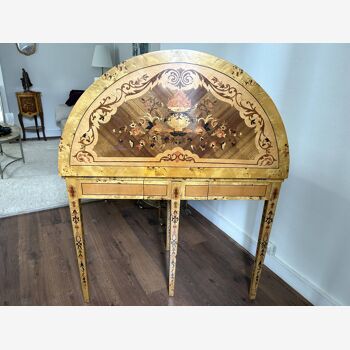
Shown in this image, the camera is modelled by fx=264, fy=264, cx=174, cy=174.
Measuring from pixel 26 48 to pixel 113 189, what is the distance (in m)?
4.58

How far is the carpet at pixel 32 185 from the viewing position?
2.59 m

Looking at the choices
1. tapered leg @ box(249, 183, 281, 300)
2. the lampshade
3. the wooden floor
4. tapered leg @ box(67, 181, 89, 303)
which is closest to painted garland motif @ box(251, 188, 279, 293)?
tapered leg @ box(249, 183, 281, 300)

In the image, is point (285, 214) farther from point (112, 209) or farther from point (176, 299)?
point (112, 209)

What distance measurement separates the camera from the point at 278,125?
115 centimetres

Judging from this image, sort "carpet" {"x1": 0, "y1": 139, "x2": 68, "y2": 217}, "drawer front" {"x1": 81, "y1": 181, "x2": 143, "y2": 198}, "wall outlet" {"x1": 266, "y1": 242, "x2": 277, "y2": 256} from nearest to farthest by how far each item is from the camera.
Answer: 1. "drawer front" {"x1": 81, "y1": 181, "x2": 143, "y2": 198}
2. "wall outlet" {"x1": 266, "y1": 242, "x2": 277, "y2": 256}
3. "carpet" {"x1": 0, "y1": 139, "x2": 68, "y2": 217}

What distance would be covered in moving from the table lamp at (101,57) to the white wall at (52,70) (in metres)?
0.37

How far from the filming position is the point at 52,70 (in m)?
4.81

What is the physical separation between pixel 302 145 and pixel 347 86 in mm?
377

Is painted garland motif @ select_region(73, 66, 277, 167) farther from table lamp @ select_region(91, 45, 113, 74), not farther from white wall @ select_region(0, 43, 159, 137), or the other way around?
white wall @ select_region(0, 43, 159, 137)

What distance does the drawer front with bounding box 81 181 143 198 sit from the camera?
121cm

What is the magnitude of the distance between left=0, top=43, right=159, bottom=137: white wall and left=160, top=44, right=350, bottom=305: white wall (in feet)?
13.2

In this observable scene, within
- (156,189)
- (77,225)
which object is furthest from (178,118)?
(77,225)
